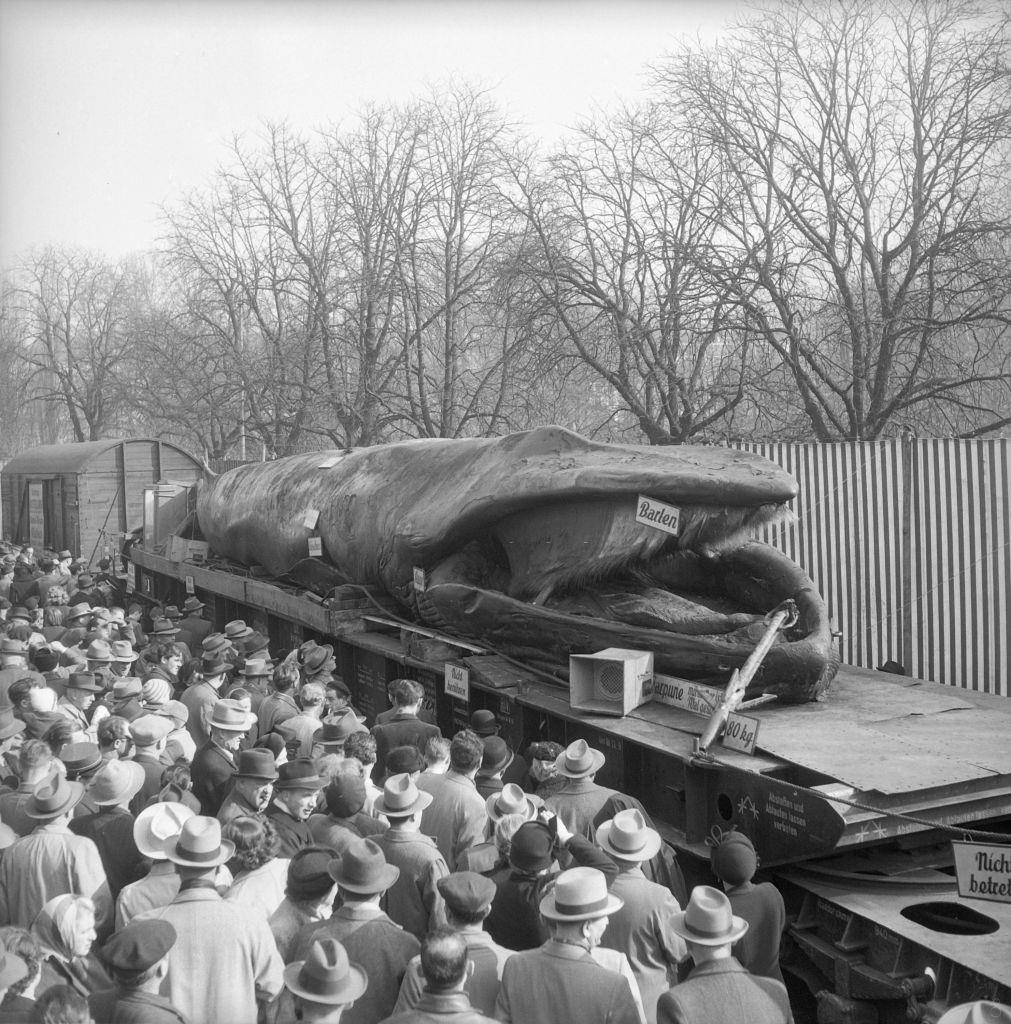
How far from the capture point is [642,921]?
4.40 meters

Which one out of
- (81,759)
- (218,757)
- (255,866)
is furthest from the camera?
(218,757)

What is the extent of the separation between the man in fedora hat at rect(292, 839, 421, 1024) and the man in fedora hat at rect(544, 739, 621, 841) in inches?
63.3

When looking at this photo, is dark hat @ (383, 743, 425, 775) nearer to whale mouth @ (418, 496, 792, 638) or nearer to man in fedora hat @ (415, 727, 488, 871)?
man in fedora hat @ (415, 727, 488, 871)

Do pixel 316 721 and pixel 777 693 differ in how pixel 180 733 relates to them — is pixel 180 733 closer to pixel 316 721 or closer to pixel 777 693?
pixel 316 721

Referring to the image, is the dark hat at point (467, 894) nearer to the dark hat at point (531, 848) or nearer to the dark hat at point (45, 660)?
the dark hat at point (531, 848)

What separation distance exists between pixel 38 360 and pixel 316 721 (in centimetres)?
2949

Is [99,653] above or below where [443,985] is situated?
above

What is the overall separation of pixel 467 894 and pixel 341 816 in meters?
1.58

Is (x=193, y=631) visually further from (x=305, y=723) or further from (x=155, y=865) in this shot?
(x=155, y=865)

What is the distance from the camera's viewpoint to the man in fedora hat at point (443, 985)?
10.8ft

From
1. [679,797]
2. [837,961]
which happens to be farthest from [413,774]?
[837,961]

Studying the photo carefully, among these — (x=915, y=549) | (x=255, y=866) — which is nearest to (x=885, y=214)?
(x=915, y=549)

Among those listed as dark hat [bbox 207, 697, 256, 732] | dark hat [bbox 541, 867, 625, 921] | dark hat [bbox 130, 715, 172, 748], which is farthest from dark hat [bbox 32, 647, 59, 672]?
dark hat [bbox 541, 867, 625, 921]

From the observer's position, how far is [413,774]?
5.52 m
